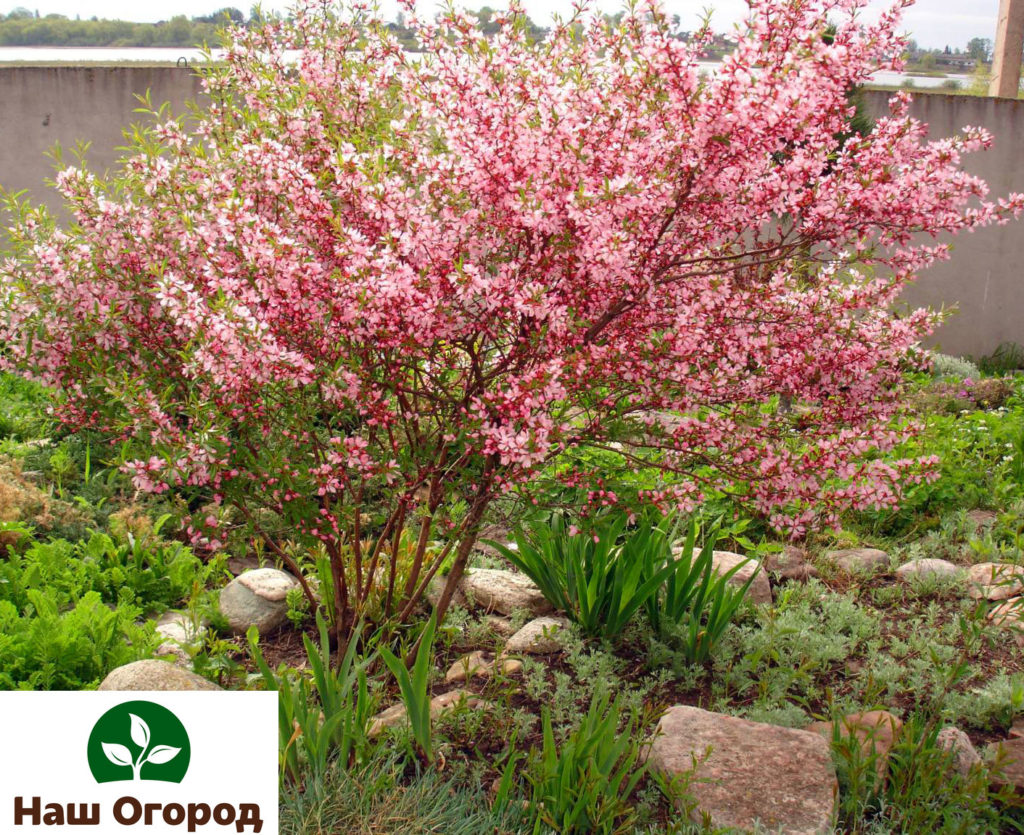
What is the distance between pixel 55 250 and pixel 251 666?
69.3 inches

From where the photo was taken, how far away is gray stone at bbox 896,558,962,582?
4.58 metres

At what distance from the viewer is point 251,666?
3832mm

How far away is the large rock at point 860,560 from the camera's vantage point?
4.74m

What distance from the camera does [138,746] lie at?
8.56ft

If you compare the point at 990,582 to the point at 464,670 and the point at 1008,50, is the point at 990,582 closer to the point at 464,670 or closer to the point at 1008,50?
the point at 464,670

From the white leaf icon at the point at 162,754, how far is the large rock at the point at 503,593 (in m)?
1.92

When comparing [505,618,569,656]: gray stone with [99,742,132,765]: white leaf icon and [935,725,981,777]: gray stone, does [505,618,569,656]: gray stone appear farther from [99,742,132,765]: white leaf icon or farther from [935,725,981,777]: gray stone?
[99,742,132,765]: white leaf icon

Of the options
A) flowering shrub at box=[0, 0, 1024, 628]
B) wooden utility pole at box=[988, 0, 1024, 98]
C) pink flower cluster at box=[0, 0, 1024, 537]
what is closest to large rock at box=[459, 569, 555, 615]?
flowering shrub at box=[0, 0, 1024, 628]

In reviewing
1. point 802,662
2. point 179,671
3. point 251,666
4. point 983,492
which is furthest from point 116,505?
point 983,492

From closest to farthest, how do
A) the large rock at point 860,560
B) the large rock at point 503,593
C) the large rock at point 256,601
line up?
1. the large rock at point 256,601
2. the large rock at point 503,593
3. the large rock at point 860,560

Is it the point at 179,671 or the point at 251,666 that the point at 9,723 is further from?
the point at 251,666

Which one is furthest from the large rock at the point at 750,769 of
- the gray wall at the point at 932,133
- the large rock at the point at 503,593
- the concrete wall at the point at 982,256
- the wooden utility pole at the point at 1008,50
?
the wooden utility pole at the point at 1008,50

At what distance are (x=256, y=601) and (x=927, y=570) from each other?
318cm

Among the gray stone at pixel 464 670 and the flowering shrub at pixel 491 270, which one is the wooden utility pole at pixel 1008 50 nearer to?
the flowering shrub at pixel 491 270
